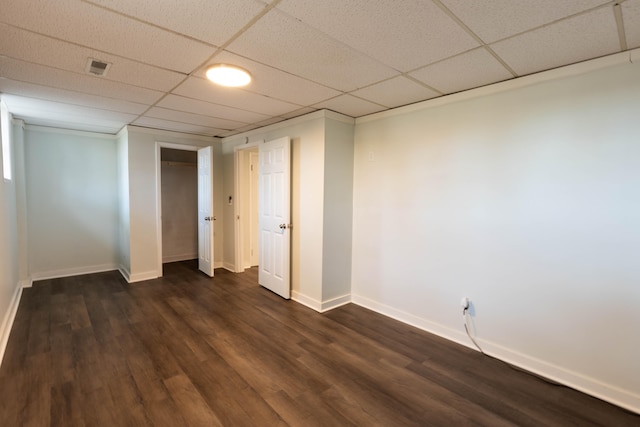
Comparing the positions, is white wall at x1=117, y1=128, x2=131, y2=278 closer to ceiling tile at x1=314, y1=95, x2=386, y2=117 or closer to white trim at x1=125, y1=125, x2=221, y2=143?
white trim at x1=125, y1=125, x2=221, y2=143

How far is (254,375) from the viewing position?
7.58 ft

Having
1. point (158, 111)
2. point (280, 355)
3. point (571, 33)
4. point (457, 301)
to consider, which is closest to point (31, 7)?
point (158, 111)

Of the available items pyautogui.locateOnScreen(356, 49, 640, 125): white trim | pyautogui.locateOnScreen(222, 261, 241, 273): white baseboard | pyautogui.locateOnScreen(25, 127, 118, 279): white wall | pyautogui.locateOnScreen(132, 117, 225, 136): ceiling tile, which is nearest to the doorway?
pyautogui.locateOnScreen(222, 261, 241, 273): white baseboard

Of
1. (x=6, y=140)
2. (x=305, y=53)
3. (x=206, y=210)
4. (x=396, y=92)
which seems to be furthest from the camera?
(x=206, y=210)

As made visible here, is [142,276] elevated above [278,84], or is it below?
below

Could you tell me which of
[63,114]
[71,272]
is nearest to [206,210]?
[63,114]

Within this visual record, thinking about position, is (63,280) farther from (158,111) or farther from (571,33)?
(571,33)

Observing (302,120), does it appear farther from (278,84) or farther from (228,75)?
(228,75)

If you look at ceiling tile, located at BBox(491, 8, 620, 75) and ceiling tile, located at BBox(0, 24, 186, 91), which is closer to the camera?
ceiling tile, located at BBox(491, 8, 620, 75)

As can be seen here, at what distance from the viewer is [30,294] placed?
396 centimetres

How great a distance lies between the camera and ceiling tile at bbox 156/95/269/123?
312 cm

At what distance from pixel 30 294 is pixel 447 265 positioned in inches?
208

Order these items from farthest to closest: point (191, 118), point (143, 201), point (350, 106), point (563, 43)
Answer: point (143, 201)
point (191, 118)
point (350, 106)
point (563, 43)

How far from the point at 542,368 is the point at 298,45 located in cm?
303
